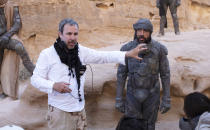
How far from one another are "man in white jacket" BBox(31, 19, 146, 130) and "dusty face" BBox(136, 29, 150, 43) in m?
0.78

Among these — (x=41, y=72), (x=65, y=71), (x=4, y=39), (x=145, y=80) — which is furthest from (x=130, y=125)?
(x=4, y=39)

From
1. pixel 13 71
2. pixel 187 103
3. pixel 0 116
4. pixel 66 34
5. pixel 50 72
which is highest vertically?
pixel 66 34

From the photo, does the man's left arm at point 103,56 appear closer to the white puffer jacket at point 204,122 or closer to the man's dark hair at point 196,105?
the man's dark hair at point 196,105

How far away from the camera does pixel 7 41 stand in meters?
5.91

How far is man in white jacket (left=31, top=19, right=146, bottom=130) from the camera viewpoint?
3.02 meters

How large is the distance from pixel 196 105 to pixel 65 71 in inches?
47.0

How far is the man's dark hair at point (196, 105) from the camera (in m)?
2.70

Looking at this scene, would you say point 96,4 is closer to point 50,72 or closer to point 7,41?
point 7,41

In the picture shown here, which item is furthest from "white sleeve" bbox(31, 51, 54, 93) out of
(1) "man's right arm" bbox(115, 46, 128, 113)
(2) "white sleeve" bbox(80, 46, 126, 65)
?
(1) "man's right arm" bbox(115, 46, 128, 113)

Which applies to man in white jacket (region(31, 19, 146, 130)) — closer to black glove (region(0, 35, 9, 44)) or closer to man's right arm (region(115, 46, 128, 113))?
man's right arm (region(115, 46, 128, 113))

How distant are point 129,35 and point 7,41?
6.86m

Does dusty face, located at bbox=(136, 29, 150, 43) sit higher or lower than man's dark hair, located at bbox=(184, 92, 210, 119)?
higher

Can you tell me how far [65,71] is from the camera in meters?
3.06

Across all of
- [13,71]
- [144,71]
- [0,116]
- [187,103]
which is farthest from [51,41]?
[187,103]
